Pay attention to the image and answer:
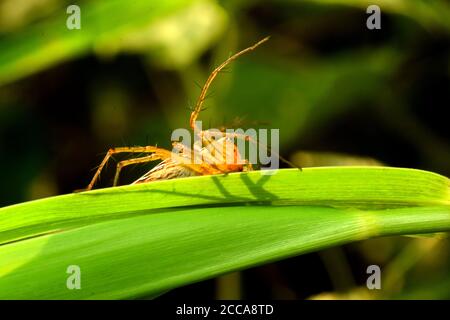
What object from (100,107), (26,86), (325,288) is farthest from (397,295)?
(26,86)

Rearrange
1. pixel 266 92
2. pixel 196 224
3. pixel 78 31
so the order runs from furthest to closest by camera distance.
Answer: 1. pixel 266 92
2. pixel 78 31
3. pixel 196 224

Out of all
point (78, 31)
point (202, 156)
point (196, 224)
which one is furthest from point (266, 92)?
point (196, 224)

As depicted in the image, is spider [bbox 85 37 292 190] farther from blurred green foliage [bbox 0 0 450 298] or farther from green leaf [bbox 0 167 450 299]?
blurred green foliage [bbox 0 0 450 298]

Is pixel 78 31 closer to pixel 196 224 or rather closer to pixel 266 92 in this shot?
pixel 266 92

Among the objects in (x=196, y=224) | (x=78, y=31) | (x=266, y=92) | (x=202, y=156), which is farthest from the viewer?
(x=266, y=92)

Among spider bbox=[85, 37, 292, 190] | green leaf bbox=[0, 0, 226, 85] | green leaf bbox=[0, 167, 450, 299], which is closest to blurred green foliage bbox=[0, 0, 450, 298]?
green leaf bbox=[0, 0, 226, 85]
